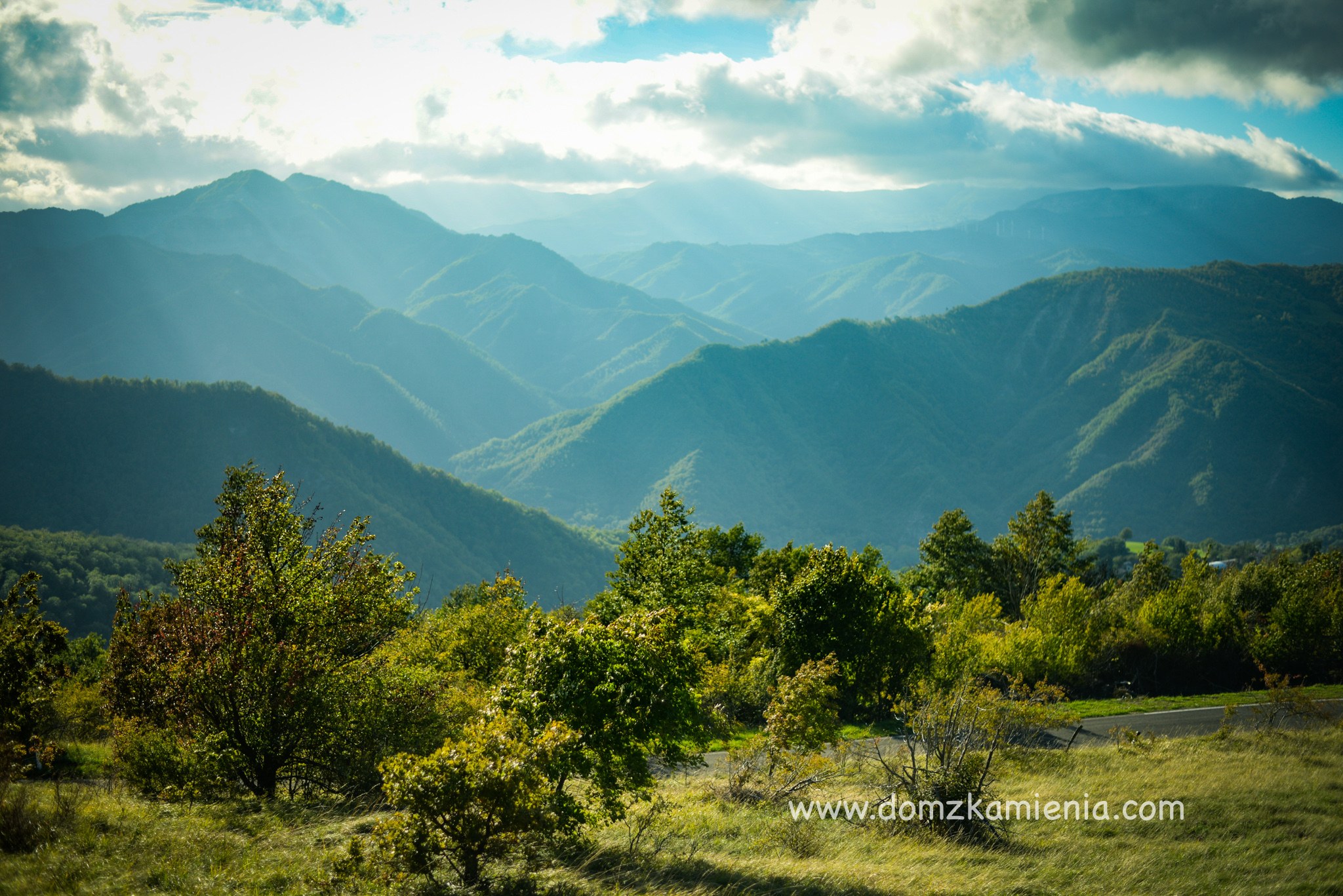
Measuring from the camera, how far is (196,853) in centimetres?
1152

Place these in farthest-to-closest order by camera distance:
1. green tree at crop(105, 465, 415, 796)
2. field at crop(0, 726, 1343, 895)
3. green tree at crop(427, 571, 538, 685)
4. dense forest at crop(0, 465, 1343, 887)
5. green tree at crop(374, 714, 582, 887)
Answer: green tree at crop(427, 571, 538, 685) → green tree at crop(105, 465, 415, 796) → dense forest at crop(0, 465, 1343, 887) → field at crop(0, 726, 1343, 895) → green tree at crop(374, 714, 582, 887)

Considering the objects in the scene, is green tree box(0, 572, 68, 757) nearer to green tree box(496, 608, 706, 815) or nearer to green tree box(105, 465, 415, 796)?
green tree box(105, 465, 415, 796)

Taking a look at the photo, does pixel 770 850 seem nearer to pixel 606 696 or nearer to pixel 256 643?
pixel 606 696

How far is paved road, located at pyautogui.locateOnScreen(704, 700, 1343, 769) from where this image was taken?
85.0ft

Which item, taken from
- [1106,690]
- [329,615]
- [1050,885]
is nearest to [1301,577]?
[1106,690]

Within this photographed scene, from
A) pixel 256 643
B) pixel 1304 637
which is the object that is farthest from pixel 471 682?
pixel 1304 637

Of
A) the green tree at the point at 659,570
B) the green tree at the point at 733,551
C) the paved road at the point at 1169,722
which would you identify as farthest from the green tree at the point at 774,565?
the paved road at the point at 1169,722

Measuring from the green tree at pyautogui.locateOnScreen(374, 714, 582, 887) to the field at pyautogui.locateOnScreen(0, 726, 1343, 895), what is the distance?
33.8 inches

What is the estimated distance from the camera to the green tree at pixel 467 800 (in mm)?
10211

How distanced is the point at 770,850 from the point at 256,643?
1055cm

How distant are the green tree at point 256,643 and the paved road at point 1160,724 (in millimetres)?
12338

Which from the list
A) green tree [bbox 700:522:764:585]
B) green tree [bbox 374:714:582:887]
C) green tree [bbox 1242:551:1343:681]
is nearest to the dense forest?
green tree [bbox 374:714:582:887]

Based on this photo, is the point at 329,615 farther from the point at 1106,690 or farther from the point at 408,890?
the point at 1106,690

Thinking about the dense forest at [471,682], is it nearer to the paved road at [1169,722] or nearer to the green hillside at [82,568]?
the paved road at [1169,722]
